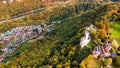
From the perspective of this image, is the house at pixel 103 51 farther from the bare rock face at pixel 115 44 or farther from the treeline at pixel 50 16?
the treeline at pixel 50 16

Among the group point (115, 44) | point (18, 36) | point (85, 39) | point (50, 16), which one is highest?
point (85, 39)

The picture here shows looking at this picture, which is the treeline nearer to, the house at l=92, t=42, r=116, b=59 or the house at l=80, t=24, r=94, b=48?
the house at l=80, t=24, r=94, b=48

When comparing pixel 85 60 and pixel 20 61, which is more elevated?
pixel 85 60

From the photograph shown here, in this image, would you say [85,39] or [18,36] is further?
[18,36]

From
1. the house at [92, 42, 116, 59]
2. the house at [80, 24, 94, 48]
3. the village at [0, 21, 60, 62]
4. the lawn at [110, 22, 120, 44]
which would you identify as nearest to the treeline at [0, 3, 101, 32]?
the village at [0, 21, 60, 62]

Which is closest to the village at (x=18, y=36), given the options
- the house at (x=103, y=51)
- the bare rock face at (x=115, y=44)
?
the bare rock face at (x=115, y=44)

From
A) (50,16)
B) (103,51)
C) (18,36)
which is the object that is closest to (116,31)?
(103,51)

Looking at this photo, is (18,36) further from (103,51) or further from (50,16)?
(103,51)

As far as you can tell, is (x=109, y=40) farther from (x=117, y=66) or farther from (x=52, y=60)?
(x=52, y=60)

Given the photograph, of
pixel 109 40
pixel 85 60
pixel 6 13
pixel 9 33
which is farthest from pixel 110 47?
pixel 6 13
